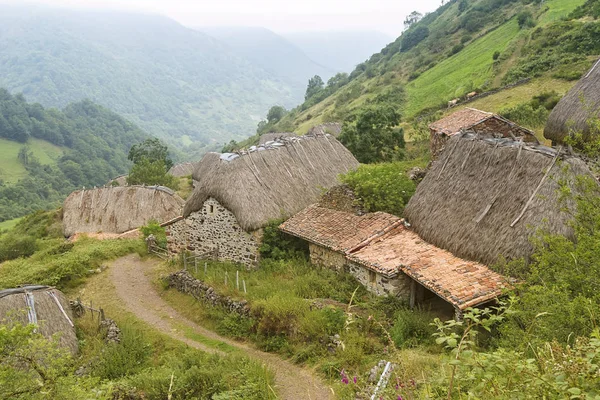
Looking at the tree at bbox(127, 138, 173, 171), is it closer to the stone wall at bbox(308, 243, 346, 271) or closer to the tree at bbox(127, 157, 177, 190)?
the tree at bbox(127, 157, 177, 190)

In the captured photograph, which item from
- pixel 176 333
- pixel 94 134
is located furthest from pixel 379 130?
pixel 94 134

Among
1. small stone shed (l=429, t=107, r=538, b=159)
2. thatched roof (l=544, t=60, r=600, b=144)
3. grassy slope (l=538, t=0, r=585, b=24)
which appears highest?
grassy slope (l=538, t=0, r=585, b=24)

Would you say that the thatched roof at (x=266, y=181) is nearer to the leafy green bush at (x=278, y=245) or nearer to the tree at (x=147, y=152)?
the leafy green bush at (x=278, y=245)

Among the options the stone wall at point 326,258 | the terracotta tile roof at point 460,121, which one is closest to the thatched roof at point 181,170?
the terracotta tile roof at point 460,121

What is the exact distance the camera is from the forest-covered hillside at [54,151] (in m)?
81.7

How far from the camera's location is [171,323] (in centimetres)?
1466

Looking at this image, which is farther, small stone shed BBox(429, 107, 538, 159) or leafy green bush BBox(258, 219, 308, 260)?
small stone shed BBox(429, 107, 538, 159)

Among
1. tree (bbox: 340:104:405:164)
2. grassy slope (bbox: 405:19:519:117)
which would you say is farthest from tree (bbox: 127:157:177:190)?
grassy slope (bbox: 405:19:519:117)

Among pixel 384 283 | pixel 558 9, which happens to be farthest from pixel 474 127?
pixel 558 9

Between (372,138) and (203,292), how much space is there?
15.4 m

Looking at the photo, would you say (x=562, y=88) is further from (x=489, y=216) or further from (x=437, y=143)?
(x=489, y=216)

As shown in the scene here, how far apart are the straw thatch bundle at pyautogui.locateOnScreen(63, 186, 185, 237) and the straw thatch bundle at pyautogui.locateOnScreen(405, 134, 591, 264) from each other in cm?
1888

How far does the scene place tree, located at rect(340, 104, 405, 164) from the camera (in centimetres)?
2708

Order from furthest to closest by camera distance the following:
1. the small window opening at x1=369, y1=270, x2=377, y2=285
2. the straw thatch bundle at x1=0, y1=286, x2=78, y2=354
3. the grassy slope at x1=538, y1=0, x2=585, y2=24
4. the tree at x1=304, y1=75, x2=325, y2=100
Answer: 1. the tree at x1=304, y1=75, x2=325, y2=100
2. the grassy slope at x1=538, y1=0, x2=585, y2=24
3. the straw thatch bundle at x1=0, y1=286, x2=78, y2=354
4. the small window opening at x1=369, y1=270, x2=377, y2=285
